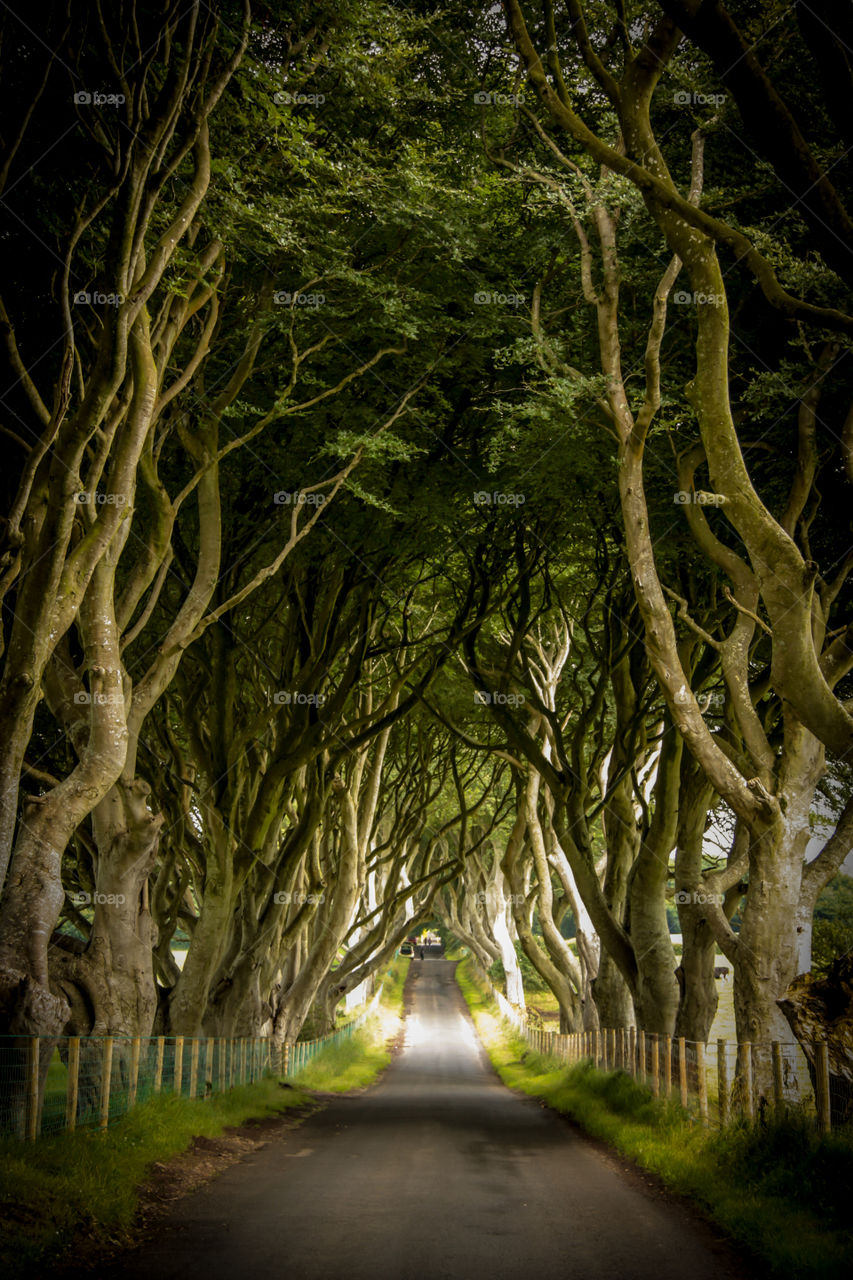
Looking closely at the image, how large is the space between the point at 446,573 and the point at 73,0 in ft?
42.4

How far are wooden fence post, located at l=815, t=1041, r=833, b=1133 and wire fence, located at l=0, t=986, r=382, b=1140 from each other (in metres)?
6.51

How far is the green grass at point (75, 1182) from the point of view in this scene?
7082 mm

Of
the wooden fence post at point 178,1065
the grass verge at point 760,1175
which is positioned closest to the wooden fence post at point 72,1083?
the wooden fence post at point 178,1065

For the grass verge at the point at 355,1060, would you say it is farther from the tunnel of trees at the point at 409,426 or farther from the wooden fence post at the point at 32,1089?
the wooden fence post at the point at 32,1089

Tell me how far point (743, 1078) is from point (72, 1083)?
678 cm

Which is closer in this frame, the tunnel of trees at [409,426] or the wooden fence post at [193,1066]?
the tunnel of trees at [409,426]

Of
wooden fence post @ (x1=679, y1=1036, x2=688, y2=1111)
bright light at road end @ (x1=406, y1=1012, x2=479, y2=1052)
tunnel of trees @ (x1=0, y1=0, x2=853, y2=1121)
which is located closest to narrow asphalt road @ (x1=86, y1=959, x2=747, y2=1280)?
wooden fence post @ (x1=679, y1=1036, x2=688, y2=1111)

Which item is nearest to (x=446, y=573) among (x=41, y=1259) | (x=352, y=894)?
(x=352, y=894)

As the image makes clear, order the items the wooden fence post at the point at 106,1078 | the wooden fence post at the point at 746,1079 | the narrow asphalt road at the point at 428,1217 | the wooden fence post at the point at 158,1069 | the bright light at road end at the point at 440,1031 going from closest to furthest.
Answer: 1. the narrow asphalt road at the point at 428,1217
2. the wooden fence post at the point at 106,1078
3. the wooden fence post at the point at 746,1079
4. the wooden fence post at the point at 158,1069
5. the bright light at road end at the point at 440,1031

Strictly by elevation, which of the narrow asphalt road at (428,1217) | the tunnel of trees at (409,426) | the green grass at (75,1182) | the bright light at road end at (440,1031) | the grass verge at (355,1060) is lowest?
the bright light at road end at (440,1031)

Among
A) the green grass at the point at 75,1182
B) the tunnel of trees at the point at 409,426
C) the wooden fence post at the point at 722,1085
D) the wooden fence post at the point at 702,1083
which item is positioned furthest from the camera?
the wooden fence post at the point at 702,1083

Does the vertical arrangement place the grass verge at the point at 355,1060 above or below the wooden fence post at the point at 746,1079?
below

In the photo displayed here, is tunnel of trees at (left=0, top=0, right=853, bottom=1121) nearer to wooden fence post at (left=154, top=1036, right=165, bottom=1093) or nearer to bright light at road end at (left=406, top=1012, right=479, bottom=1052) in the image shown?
wooden fence post at (left=154, top=1036, right=165, bottom=1093)

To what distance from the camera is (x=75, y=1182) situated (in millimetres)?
8500
